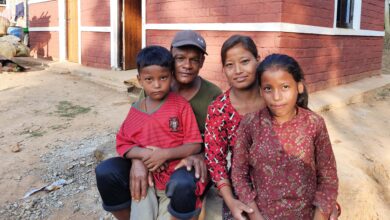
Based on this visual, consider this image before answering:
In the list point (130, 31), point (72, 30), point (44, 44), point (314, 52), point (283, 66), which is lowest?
point (283, 66)

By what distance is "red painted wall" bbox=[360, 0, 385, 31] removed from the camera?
788cm

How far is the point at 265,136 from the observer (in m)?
1.83

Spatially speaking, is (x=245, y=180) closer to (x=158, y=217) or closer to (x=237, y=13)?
(x=158, y=217)

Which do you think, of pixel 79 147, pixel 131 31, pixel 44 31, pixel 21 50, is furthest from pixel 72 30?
pixel 79 147

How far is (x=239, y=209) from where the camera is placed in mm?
1836

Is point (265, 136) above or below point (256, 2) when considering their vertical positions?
below

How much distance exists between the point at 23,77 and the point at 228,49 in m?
8.79

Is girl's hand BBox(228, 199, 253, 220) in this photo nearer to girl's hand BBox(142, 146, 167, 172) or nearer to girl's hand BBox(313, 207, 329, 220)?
girl's hand BBox(313, 207, 329, 220)

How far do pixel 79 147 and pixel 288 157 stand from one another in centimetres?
348

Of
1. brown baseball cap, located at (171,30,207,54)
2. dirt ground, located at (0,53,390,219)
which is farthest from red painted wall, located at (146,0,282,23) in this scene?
brown baseball cap, located at (171,30,207,54)

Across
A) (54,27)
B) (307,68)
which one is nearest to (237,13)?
(307,68)

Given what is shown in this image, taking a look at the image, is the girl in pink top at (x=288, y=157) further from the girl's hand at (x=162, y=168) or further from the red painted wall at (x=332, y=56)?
the red painted wall at (x=332, y=56)

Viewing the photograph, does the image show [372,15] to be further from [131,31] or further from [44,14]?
[44,14]

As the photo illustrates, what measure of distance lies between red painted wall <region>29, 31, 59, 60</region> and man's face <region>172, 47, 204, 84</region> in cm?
1089
